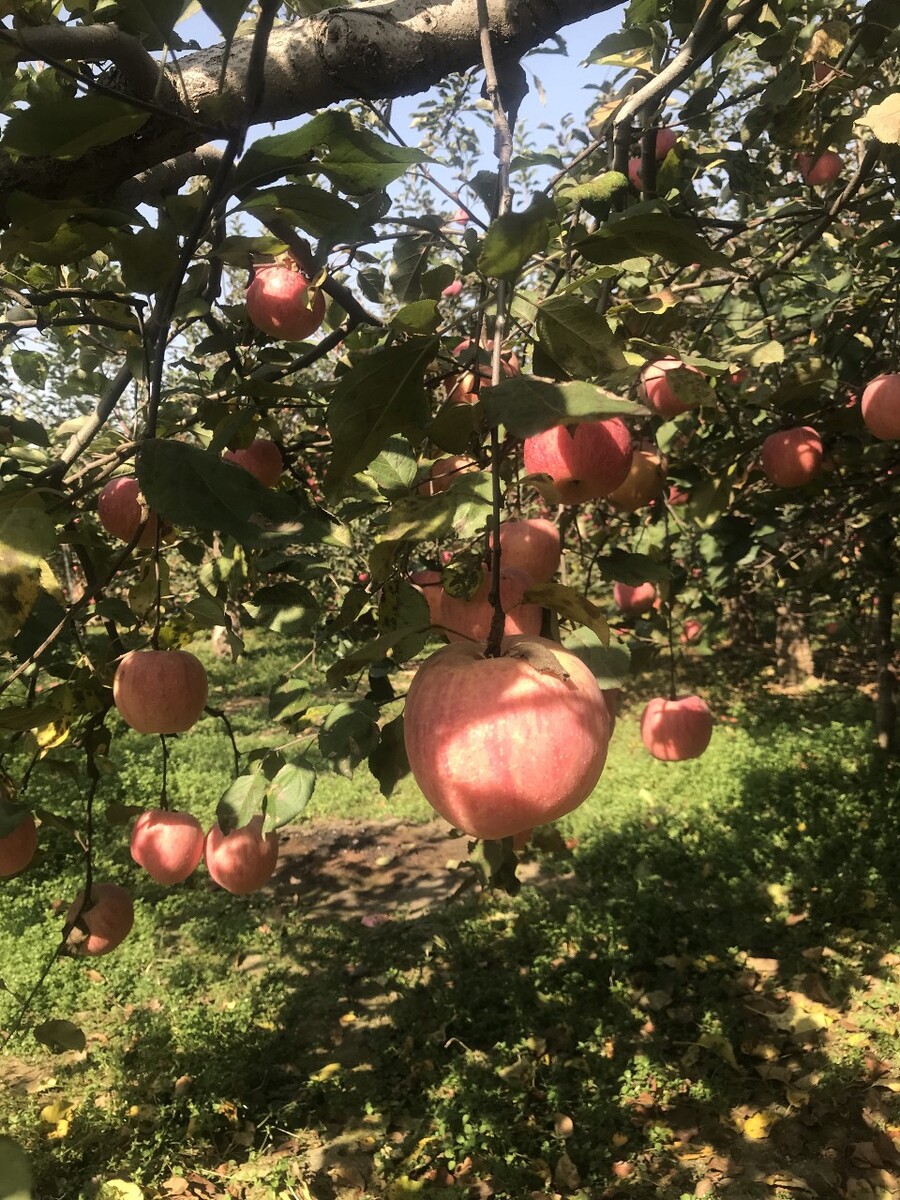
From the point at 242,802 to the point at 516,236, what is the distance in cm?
122

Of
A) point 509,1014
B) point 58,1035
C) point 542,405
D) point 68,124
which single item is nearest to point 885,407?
point 542,405

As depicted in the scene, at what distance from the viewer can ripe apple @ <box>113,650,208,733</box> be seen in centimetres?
162

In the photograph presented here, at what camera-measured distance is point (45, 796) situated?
19.6 ft

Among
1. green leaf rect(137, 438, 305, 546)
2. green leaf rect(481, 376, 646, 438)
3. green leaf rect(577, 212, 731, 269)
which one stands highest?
green leaf rect(577, 212, 731, 269)

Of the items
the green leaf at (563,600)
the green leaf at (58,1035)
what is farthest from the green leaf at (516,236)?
the green leaf at (58,1035)

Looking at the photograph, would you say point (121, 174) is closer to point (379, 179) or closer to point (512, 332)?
point (379, 179)

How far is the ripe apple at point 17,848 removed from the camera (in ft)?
5.40

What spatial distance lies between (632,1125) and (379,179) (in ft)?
11.3

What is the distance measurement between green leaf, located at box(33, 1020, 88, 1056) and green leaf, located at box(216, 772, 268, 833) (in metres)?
0.54

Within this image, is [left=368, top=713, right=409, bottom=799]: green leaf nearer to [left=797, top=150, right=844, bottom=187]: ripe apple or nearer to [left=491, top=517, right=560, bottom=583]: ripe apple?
[left=491, top=517, right=560, bottom=583]: ripe apple

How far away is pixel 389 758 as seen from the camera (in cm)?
142

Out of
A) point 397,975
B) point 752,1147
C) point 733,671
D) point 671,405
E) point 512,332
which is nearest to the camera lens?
point 512,332

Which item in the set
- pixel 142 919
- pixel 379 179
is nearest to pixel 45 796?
pixel 142 919

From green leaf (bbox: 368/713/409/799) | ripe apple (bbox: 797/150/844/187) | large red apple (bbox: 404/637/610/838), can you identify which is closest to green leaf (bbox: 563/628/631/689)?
green leaf (bbox: 368/713/409/799)
